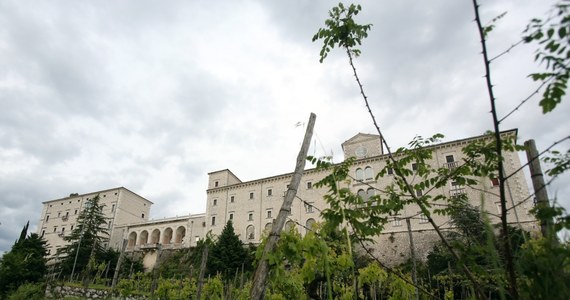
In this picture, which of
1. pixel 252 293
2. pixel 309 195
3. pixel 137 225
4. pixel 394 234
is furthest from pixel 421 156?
pixel 137 225

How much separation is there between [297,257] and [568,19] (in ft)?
10.3

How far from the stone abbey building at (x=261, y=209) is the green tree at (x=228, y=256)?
374 cm

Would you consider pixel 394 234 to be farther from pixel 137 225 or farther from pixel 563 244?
pixel 137 225

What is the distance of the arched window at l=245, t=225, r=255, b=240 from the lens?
36275 millimetres

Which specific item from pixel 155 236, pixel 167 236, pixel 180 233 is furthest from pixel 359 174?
pixel 155 236

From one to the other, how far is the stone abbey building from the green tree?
3.74 meters

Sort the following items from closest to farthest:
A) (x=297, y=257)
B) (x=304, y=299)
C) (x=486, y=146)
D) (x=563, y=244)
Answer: (x=563, y=244)
(x=486, y=146)
(x=297, y=257)
(x=304, y=299)

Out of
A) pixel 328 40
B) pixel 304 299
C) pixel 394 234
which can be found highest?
pixel 394 234

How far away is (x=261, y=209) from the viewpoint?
37.0 m

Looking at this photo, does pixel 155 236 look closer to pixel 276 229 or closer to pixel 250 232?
pixel 250 232

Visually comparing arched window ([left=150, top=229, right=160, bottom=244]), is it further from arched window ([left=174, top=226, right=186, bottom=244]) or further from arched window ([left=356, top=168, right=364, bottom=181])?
arched window ([left=356, top=168, right=364, bottom=181])

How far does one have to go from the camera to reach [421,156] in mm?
3371

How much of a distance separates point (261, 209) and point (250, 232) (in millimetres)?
2979

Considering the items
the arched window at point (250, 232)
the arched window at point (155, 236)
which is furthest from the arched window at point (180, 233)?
the arched window at point (250, 232)
